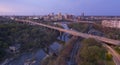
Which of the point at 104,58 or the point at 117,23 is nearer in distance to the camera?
the point at 104,58

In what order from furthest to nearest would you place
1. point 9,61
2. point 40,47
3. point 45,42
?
point 45,42
point 40,47
point 9,61

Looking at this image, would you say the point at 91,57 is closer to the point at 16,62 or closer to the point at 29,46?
the point at 16,62

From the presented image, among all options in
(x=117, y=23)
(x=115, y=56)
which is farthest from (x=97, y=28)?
(x=115, y=56)

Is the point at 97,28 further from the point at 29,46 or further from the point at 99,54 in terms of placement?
the point at 99,54

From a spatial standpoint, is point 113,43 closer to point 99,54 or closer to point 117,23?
point 99,54

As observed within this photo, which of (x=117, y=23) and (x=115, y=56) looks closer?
(x=115, y=56)

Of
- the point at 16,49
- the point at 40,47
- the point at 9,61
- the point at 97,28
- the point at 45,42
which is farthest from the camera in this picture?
the point at 97,28

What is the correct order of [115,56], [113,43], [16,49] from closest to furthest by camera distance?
[115,56]
[16,49]
[113,43]

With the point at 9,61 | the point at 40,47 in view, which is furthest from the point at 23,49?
the point at 9,61

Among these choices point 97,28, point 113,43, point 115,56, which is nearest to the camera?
point 115,56
